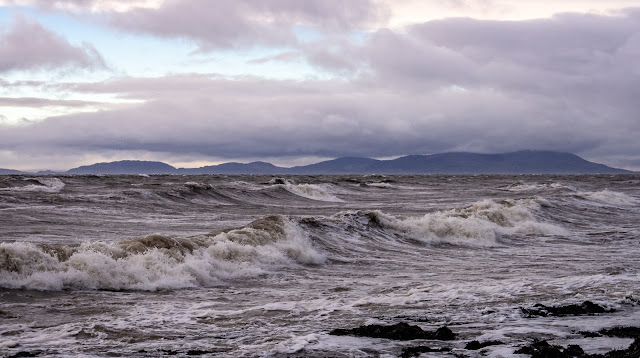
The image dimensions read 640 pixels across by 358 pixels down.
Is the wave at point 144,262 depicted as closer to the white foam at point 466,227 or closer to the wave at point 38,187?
the white foam at point 466,227

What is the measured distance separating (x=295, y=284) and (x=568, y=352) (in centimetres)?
617

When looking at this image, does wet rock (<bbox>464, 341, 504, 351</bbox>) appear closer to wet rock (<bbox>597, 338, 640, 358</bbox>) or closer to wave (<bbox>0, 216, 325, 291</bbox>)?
wet rock (<bbox>597, 338, 640, 358</bbox>)

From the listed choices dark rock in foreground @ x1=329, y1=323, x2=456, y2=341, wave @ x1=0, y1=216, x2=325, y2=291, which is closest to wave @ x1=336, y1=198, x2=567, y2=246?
wave @ x1=0, y1=216, x2=325, y2=291

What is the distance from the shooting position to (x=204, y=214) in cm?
2803

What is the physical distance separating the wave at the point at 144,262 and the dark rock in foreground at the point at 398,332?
177 inches

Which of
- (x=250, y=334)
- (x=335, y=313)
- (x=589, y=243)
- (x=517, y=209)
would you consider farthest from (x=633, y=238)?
(x=250, y=334)

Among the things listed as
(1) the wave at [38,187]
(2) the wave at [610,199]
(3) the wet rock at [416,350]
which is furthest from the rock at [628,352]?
(1) the wave at [38,187]

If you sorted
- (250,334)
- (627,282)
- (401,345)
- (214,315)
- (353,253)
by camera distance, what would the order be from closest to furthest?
(401,345) → (250,334) → (214,315) → (627,282) → (353,253)

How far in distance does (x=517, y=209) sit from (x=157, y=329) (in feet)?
71.3

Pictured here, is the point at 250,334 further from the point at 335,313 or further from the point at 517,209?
the point at 517,209

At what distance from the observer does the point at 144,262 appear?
1211 centimetres

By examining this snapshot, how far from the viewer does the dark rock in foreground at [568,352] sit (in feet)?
21.7

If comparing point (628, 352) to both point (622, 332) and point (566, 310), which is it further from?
point (566, 310)

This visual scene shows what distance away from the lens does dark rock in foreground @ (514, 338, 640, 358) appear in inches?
260
